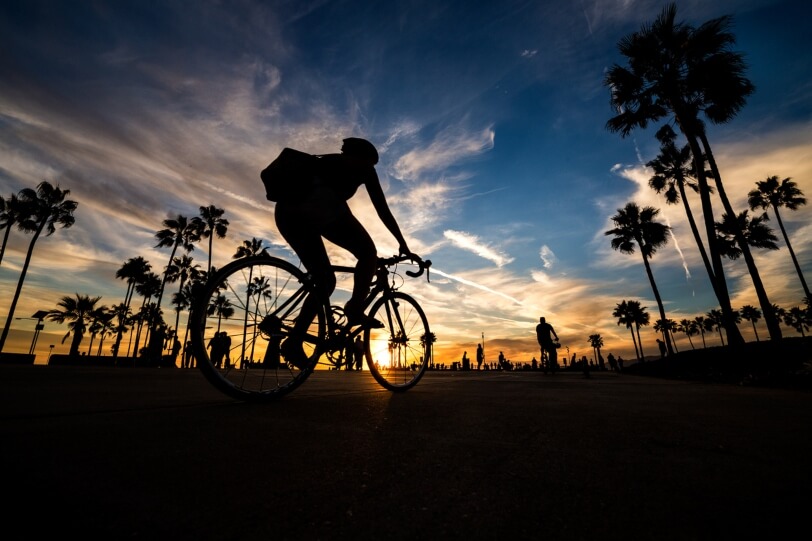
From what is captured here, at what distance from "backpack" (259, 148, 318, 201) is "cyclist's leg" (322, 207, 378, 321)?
16.1 inches

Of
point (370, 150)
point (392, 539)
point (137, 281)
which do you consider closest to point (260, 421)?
point (392, 539)

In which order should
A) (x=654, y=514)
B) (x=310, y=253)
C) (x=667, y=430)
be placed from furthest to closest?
(x=310, y=253) → (x=667, y=430) → (x=654, y=514)

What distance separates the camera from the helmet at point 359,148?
10.8ft

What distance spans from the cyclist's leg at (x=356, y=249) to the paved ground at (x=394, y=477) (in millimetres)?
1568

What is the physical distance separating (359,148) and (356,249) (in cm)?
93

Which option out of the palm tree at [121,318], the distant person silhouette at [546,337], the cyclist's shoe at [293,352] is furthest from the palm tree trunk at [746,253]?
the palm tree at [121,318]

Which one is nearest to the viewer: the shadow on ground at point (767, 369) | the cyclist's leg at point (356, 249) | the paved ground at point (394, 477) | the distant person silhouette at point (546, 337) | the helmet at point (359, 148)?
the paved ground at point (394, 477)

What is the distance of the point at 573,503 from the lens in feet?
2.82

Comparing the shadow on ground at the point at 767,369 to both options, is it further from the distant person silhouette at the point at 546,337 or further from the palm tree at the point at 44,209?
the palm tree at the point at 44,209

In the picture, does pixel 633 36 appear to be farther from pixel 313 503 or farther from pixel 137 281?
pixel 137 281

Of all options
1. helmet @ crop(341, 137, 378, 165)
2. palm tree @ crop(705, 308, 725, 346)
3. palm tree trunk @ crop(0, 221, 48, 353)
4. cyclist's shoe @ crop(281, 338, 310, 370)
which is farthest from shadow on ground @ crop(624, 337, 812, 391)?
palm tree @ crop(705, 308, 725, 346)

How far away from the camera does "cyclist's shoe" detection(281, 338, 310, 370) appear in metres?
2.92

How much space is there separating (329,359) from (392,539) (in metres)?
2.73

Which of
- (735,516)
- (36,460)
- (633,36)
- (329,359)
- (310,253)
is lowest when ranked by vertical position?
(735,516)
